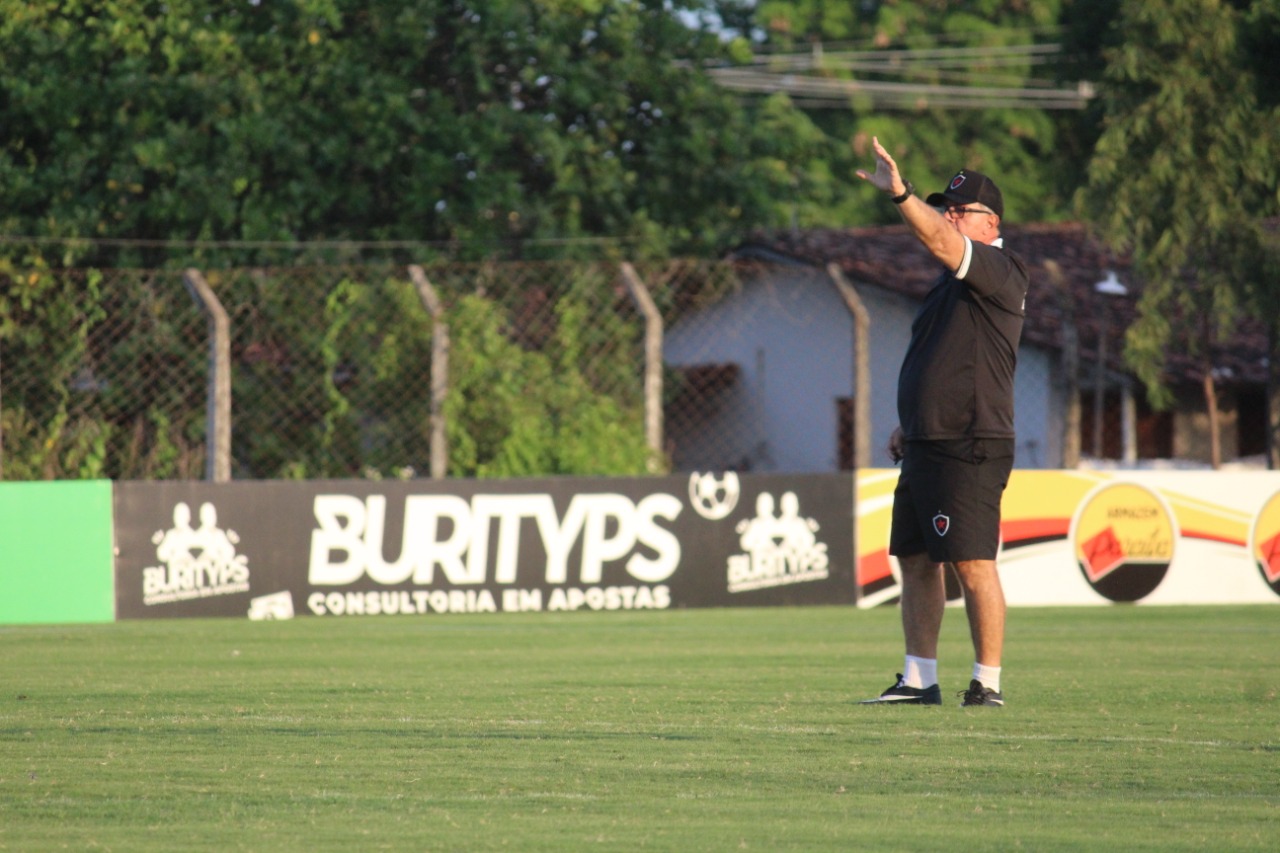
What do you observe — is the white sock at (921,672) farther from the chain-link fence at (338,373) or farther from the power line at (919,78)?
the power line at (919,78)

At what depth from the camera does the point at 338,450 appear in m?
16.7

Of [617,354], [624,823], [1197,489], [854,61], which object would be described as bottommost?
[624,823]

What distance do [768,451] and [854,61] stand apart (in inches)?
667

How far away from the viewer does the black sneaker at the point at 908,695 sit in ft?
22.0

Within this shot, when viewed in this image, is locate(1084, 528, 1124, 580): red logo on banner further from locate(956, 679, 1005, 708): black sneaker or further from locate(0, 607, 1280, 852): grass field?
locate(956, 679, 1005, 708): black sneaker

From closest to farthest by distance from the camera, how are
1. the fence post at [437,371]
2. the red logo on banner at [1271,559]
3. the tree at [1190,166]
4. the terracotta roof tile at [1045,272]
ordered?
1. the red logo on banner at [1271,559]
2. the fence post at [437,371]
3. the tree at [1190,166]
4. the terracotta roof tile at [1045,272]

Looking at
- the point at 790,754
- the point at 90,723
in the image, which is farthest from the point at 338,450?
the point at 790,754

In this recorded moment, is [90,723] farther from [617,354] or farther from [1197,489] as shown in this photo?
[617,354]

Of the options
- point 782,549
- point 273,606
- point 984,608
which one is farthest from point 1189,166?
point 984,608

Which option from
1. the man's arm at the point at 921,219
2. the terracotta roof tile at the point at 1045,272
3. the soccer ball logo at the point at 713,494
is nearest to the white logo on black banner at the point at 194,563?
the soccer ball logo at the point at 713,494

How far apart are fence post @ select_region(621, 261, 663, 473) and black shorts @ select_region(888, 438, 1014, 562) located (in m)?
7.60

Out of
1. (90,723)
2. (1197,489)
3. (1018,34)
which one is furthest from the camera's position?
(1018,34)

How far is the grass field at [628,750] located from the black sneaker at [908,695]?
0.13m

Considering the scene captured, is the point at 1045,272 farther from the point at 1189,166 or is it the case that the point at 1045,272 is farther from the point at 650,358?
the point at 650,358
